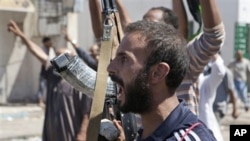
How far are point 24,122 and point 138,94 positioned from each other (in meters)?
12.0

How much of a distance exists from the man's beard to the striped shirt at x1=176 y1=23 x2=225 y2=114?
0.91 meters

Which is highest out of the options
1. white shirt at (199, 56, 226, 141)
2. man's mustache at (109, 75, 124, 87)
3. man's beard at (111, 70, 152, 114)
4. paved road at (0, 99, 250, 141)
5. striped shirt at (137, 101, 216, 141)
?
man's mustache at (109, 75, 124, 87)

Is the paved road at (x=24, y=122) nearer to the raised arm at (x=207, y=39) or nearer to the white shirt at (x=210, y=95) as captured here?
the white shirt at (x=210, y=95)

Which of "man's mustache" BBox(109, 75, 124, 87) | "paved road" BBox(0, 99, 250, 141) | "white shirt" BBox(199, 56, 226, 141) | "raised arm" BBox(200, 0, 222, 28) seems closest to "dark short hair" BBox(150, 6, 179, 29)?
"raised arm" BBox(200, 0, 222, 28)

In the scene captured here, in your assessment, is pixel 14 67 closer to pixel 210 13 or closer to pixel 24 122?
pixel 24 122

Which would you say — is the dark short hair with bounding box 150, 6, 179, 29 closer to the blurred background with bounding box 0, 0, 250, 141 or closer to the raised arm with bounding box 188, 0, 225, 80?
the raised arm with bounding box 188, 0, 225, 80

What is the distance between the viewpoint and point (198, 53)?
320 cm

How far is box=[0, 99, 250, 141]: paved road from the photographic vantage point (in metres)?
11.3

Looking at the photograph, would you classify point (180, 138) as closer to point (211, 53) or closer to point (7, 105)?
point (211, 53)

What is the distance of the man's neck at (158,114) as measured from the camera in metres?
2.07

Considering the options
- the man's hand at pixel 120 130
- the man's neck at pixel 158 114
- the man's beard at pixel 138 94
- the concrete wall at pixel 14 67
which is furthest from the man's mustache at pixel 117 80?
the concrete wall at pixel 14 67

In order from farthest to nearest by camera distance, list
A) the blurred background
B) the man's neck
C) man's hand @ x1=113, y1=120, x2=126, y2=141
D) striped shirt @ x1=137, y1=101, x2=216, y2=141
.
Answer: the blurred background, man's hand @ x1=113, y1=120, x2=126, y2=141, the man's neck, striped shirt @ x1=137, y1=101, x2=216, y2=141

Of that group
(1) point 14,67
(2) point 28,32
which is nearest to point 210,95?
(1) point 14,67

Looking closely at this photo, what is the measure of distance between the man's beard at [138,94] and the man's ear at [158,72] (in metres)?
0.02
